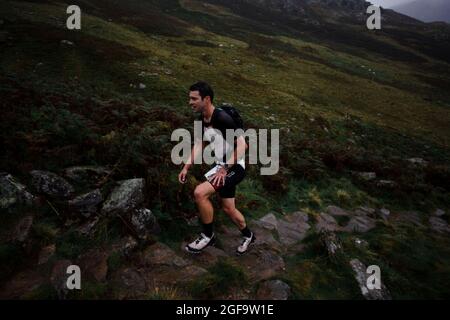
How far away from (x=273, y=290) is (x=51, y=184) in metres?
4.42

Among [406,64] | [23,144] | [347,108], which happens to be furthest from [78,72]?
[406,64]

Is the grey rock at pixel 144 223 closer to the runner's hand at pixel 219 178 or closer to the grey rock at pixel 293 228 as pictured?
the runner's hand at pixel 219 178

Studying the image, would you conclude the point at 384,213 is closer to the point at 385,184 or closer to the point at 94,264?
the point at 385,184

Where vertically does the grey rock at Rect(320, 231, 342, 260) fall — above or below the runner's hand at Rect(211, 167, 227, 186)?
below

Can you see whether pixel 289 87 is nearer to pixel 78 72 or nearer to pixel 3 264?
pixel 78 72

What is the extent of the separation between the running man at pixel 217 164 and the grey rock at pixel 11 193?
9.14 ft

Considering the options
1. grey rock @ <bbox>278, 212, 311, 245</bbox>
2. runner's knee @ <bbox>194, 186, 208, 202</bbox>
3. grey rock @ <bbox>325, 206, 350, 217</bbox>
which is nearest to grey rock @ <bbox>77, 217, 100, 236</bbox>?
runner's knee @ <bbox>194, 186, 208, 202</bbox>

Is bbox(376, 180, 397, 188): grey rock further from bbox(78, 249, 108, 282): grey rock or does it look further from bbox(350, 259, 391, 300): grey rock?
bbox(78, 249, 108, 282): grey rock

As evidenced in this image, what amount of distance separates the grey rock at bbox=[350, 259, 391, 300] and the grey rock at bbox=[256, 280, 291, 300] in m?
1.34

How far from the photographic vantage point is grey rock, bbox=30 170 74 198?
590cm

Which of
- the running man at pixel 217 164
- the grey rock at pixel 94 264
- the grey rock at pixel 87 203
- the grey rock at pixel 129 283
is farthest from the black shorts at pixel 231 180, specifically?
the grey rock at pixel 87 203

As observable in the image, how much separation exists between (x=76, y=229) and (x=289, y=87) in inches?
1062

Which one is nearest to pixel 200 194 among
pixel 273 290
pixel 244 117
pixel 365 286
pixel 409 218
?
pixel 273 290
